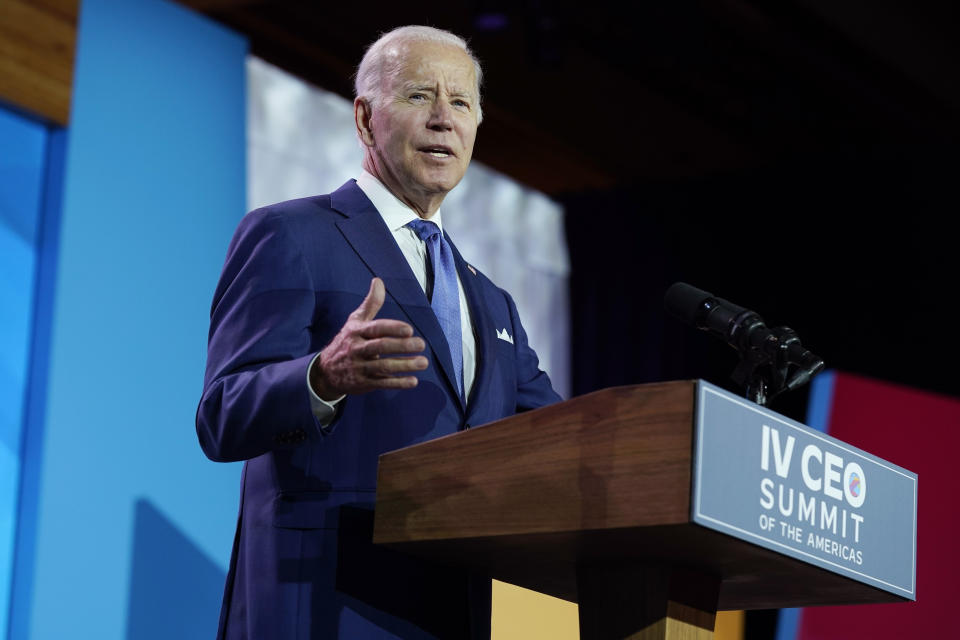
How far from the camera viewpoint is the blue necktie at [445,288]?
1.66 m

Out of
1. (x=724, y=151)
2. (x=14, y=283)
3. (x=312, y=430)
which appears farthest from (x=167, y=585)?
(x=724, y=151)

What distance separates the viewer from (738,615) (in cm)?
373

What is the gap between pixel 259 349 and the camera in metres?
1.51

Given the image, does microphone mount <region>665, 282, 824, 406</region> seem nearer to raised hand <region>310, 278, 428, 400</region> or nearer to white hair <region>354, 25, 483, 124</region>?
raised hand <region>310, 278, 428, 400</region>

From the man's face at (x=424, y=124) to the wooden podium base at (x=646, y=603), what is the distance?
0.67m

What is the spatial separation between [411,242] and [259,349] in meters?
0.35

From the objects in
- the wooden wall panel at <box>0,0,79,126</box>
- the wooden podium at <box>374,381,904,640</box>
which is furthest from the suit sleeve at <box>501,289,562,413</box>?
the wooden wall panel at <box>0,0,79,126</box>

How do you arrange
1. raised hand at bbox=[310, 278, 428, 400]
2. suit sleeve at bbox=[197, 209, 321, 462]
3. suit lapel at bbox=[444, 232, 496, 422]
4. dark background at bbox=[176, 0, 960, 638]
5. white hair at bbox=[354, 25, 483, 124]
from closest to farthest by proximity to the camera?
raised hand at bbox=[310, 278, 428, 400] < suit sleeve at bbox=[197, 209, 321, 462] < suit lapel at bbox=[444, 232, 496, 422] < white hair at bbox=[354, 25, 483, 124] < dark background at bbox=[176, 0, 960, 638]

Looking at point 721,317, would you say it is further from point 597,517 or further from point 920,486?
point 920,486

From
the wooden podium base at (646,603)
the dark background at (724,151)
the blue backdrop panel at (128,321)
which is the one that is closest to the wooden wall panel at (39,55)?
the blue backdrop panel at (128,321)

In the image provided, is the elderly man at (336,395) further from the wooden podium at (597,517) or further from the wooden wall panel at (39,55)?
the wooden wall panel at (39,55)

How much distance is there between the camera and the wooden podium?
45.6 inches

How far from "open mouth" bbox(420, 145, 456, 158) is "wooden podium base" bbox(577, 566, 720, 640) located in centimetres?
69

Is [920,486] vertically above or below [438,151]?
below
